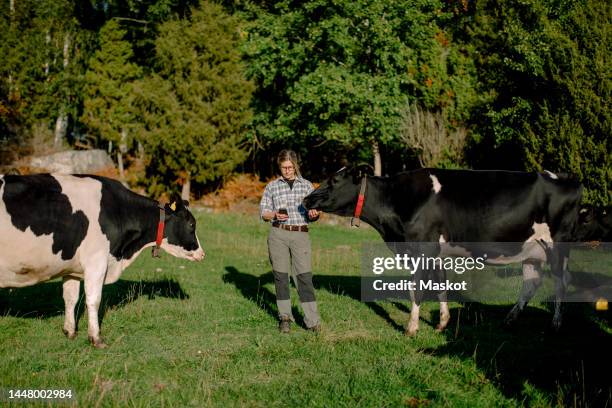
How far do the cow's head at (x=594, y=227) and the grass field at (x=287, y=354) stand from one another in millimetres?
3529

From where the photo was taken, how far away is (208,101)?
91.1 feet

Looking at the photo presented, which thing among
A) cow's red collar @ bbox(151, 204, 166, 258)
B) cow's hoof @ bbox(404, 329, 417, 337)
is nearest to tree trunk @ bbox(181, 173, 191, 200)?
cow's red collar @ bbox(151, 204, 166, 258)

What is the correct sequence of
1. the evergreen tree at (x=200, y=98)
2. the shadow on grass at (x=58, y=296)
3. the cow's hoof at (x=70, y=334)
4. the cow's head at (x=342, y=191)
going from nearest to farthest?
1. the cow's hoof at (x=70, y=334)
2. the cow's head at (x=342, y=191)
3. the shadow on grass at (x=58, y=296)
4. the evergreen tree at (x=200, y=98)

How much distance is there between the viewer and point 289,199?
7.52 meters

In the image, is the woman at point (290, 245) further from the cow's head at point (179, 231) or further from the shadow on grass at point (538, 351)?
the shadow on grass at point (538, 351)

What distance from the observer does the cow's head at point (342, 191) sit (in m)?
8.00

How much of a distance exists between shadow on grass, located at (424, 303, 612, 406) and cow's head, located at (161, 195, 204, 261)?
3608 mm

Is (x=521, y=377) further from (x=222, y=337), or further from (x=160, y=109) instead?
(x=160, y=109)

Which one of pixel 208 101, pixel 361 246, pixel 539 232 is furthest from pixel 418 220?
pixel 208 101

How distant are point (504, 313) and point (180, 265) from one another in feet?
22.6

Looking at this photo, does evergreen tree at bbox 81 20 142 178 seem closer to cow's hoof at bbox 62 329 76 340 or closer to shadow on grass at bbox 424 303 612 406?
cow's hoof at bbox 62 329 76 340

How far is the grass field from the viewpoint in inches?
208

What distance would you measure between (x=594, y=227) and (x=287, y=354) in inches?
344

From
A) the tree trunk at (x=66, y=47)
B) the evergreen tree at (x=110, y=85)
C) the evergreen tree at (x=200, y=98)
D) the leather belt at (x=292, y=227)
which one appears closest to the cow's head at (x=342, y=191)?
the leather belt at (x=292, y=227)
